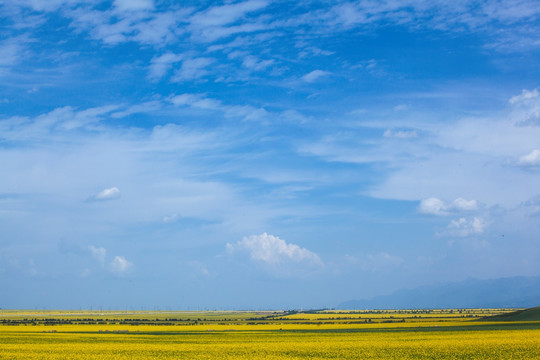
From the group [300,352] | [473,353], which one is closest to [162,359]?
[300,352]

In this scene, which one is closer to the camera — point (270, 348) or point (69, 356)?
point (69, 356)

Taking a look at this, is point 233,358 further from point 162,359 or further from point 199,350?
point 199,350

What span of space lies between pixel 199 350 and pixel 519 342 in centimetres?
3392

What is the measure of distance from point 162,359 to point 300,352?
44.6ft

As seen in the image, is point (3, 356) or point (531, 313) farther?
point (531, 313)

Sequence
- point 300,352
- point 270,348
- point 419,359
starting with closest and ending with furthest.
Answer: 1. point 419,359
2. point 300,352
3. point 270,348

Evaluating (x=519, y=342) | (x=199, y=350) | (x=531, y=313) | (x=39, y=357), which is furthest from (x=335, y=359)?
(x=531, y=313)

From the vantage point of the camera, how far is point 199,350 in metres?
52.2

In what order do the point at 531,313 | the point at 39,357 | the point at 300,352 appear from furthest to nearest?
the point at 531,313
the point at 300,352
the point at 39,357

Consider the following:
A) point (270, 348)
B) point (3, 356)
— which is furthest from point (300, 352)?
point (3, 356)

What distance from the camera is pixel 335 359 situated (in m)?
43.1

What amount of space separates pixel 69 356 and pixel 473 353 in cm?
3744

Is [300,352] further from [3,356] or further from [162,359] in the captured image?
[3,356]

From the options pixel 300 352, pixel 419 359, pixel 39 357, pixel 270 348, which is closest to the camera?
pixel 419 359
